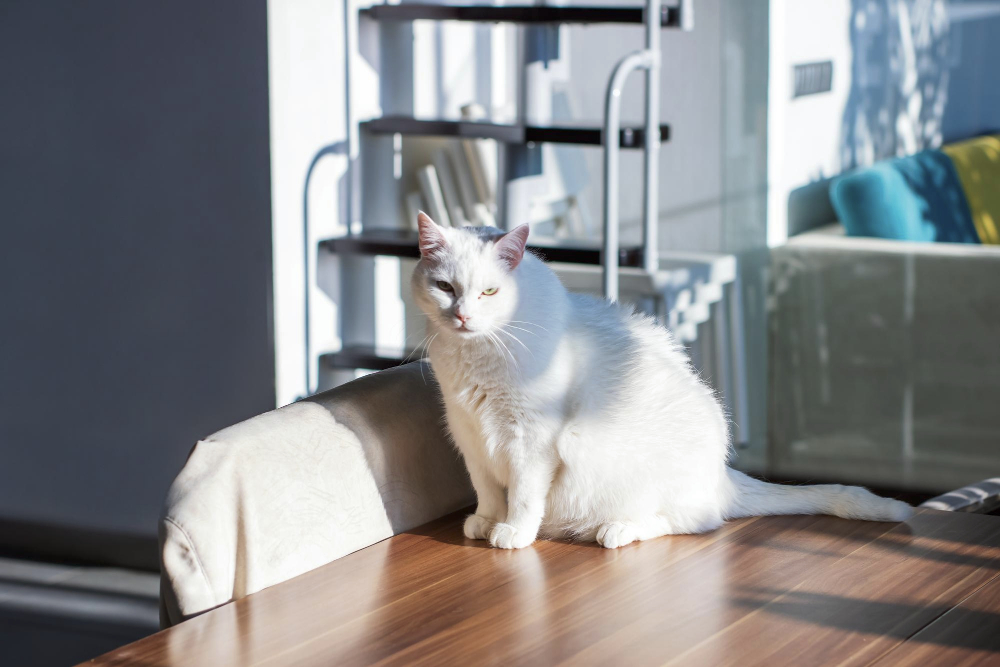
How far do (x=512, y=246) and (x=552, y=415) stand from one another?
0.76ft

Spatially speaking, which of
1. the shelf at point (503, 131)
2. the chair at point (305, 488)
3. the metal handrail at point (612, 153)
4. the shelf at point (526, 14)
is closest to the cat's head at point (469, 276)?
the chair at point (305, 488)

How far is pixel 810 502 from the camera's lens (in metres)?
1.52

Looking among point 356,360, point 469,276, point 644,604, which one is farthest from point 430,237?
point 356,360

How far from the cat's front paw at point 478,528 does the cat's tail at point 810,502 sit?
0.34m

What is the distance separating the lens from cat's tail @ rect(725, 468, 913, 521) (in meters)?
1.49

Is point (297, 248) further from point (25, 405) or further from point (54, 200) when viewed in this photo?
point (25, 405)

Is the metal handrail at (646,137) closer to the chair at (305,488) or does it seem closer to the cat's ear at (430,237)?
the chair at (305,488)

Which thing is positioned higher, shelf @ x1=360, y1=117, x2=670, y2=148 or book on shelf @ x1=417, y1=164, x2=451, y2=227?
shelf @ x1=360, y1=117, x2=670, y2=148

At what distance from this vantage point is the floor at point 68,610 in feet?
8.43

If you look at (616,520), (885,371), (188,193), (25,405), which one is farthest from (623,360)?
(25,405)

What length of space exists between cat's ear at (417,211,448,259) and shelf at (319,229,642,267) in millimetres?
1202

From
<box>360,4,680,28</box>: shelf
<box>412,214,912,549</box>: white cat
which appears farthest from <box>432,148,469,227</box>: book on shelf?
<box>412,214,912,549</box>: white cat

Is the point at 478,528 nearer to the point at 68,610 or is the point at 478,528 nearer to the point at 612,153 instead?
the point at 612,153

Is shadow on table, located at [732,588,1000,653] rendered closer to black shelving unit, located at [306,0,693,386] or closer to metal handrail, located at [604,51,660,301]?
metal handrail, located at [604,51,660,301]
